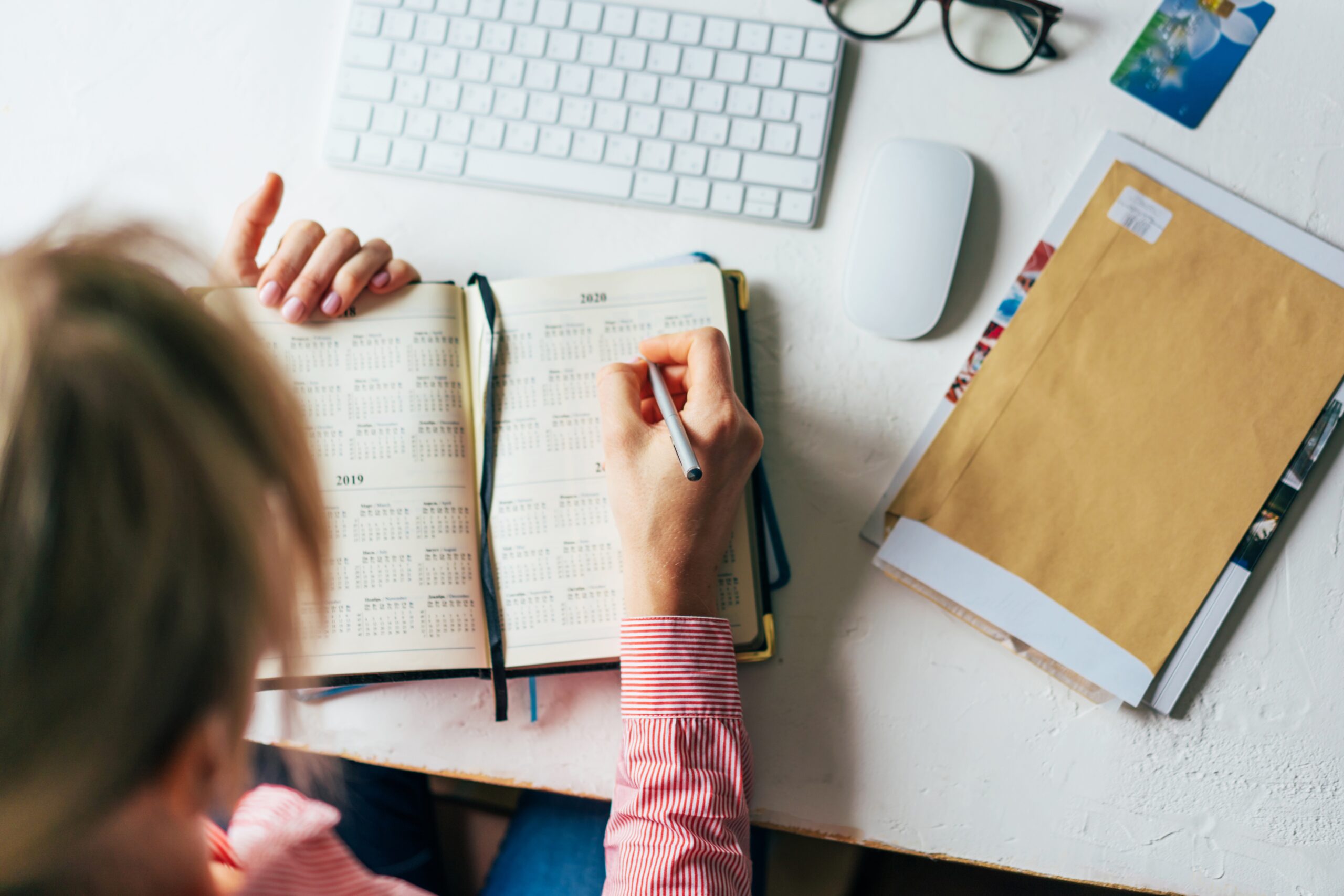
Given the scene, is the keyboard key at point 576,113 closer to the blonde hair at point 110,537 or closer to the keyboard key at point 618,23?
the keyboard key at point 618,23

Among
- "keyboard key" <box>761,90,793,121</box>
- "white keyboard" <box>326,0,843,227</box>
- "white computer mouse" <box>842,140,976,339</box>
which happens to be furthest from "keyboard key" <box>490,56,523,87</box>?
"white computer mouse" <box>842,140,976,339</box>

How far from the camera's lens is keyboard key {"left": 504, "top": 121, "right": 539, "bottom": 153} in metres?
0.69

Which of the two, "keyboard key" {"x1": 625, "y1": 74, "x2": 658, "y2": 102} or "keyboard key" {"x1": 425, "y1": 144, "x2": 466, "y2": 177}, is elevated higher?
"keyboard key" {"x1": 625, "y1": 74, "x2": 658, "y2": 102}


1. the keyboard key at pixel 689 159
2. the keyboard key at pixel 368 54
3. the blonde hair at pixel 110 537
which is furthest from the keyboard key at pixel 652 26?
the blonde hair at pixel 110 537

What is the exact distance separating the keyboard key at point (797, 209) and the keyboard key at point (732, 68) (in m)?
0.11

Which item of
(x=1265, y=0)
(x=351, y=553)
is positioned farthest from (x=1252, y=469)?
(x=351, y=553)

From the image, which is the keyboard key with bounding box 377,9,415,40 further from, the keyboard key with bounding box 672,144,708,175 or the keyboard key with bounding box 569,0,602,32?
the keyboard key with bounding box 672,144,708,175

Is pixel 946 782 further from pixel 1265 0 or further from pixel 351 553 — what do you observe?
pixel 1265 0

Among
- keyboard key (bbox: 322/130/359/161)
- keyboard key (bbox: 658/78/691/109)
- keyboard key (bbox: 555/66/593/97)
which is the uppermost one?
keyboard key (bbox: 658/78/691/109)

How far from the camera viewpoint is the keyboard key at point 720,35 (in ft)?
2.24

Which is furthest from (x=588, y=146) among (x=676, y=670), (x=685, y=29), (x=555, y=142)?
(x=676, y=670)

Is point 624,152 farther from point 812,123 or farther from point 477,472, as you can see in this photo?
point 477,472

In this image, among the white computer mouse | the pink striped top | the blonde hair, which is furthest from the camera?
the white computer mouse

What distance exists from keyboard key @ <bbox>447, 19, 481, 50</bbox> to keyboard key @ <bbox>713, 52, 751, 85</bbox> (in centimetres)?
21
